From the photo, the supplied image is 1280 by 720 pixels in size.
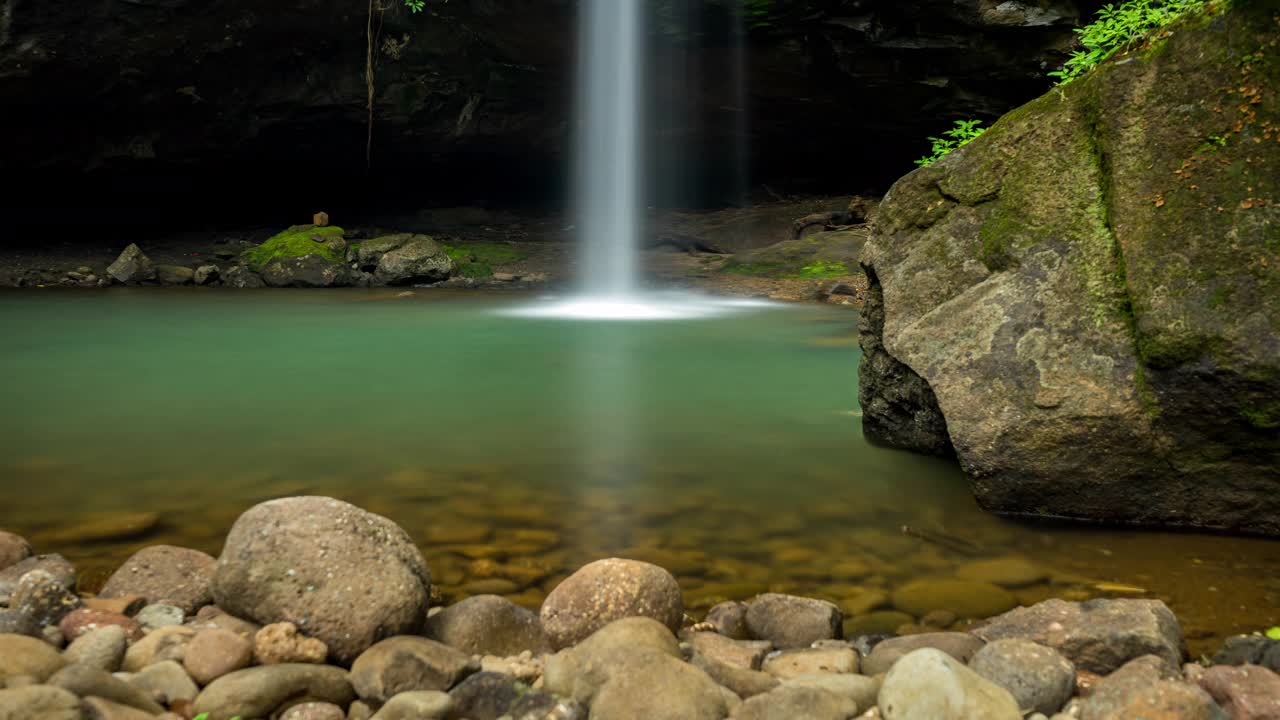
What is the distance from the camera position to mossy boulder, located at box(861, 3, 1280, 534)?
3746 mm

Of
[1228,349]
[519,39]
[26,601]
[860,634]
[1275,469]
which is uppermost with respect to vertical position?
[519,39]

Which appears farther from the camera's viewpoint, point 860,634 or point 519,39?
point 519,39

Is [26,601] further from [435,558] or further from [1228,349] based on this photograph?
[1228,349]

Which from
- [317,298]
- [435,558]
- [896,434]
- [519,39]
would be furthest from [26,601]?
[519,39]

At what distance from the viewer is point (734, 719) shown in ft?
7.72

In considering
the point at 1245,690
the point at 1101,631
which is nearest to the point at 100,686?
the point at 1101,631

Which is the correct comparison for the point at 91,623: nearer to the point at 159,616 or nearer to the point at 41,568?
the point at 159,616

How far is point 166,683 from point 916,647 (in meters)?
2.17

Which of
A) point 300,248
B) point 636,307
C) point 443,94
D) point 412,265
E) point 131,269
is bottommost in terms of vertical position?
point 636,307

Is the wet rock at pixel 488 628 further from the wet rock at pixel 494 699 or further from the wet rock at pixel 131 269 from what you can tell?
the wet rock at pixel 131 269

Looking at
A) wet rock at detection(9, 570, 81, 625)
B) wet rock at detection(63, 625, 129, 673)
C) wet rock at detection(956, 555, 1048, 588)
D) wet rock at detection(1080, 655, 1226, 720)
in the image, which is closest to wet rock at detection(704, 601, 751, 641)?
wet rock at detection(956, 555, 1048, 588)

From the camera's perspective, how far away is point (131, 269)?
18625 millimetres

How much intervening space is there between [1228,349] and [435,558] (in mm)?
3301

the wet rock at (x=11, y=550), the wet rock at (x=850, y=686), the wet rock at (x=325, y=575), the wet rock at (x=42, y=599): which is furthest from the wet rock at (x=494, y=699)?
the wet rock at (x=11, y=550)
